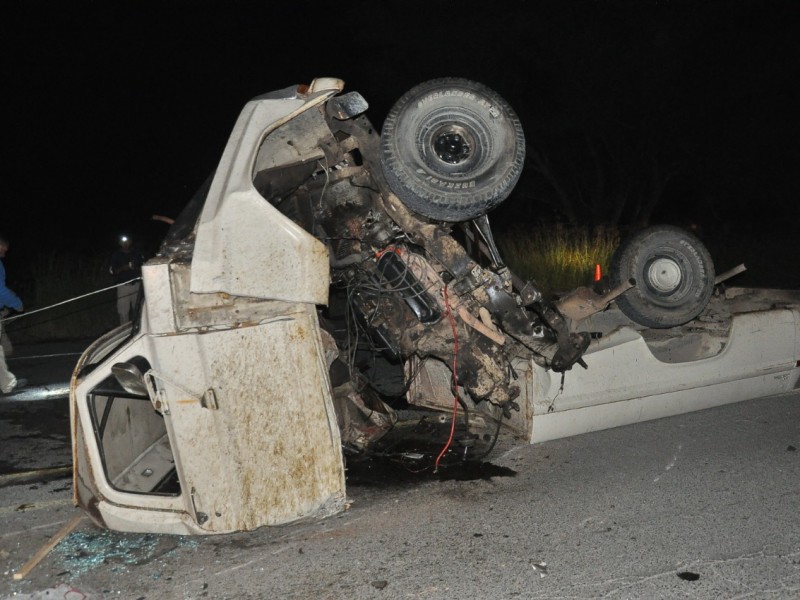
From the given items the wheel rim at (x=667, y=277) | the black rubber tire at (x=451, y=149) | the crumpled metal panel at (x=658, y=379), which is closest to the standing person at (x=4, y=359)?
the black rubber tire at (x=451, y=149)

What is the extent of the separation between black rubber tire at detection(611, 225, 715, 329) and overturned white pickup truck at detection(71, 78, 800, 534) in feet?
0.05

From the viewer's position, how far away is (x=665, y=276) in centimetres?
569

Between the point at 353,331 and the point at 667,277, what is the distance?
2.32 meters

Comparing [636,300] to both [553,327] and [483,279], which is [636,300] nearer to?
[553,327]

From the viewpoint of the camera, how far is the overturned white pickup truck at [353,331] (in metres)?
3.82

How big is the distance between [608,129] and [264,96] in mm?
20591

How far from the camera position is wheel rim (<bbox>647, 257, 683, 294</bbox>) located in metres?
5.69

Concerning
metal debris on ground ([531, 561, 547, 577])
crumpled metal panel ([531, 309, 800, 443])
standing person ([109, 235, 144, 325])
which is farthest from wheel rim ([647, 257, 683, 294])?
standing person ([109, 235, 144, 325])

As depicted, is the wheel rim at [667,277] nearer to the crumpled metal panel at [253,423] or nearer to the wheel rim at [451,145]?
the wheel rim at [451,145]

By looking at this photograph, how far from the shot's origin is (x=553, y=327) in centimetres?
495

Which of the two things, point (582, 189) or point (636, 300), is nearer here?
point (636, 300)

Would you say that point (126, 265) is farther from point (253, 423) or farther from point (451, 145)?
point (253, 423)

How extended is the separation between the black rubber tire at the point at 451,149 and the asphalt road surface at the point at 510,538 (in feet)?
5.52

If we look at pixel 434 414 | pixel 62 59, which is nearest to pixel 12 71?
pixel 62 59
